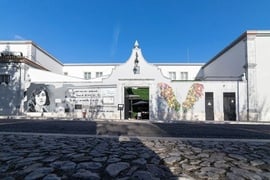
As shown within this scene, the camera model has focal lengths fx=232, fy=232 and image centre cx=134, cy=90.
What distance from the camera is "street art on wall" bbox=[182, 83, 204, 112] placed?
70.1 ft

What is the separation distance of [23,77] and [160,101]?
1345 centimetres

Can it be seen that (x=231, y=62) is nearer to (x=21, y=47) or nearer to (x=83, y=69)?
(x=83, y=69)

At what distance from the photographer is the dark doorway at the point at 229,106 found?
70.7 feet

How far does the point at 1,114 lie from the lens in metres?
22.2

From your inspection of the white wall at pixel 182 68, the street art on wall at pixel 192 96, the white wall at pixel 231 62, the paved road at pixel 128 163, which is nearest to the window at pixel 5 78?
the street art on wall at pixel 192 96

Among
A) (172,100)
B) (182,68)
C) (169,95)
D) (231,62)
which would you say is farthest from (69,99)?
(182,68)

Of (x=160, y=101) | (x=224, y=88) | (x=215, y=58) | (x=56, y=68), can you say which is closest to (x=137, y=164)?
(x=160, y=101)

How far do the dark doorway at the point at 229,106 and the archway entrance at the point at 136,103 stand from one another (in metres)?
7.29

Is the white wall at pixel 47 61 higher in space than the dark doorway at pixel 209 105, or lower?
higher

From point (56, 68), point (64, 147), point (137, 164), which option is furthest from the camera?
point (56, 68)

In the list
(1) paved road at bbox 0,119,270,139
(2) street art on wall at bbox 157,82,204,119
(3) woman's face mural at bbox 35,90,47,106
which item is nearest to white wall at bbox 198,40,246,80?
(2) street art on wall at bbox 157,82,204,119

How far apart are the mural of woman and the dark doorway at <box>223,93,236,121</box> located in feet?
54.6

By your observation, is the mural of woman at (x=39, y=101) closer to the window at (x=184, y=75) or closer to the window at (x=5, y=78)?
the window at (x=5, y=78)

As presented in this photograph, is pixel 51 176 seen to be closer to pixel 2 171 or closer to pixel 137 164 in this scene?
pixel 2 171
